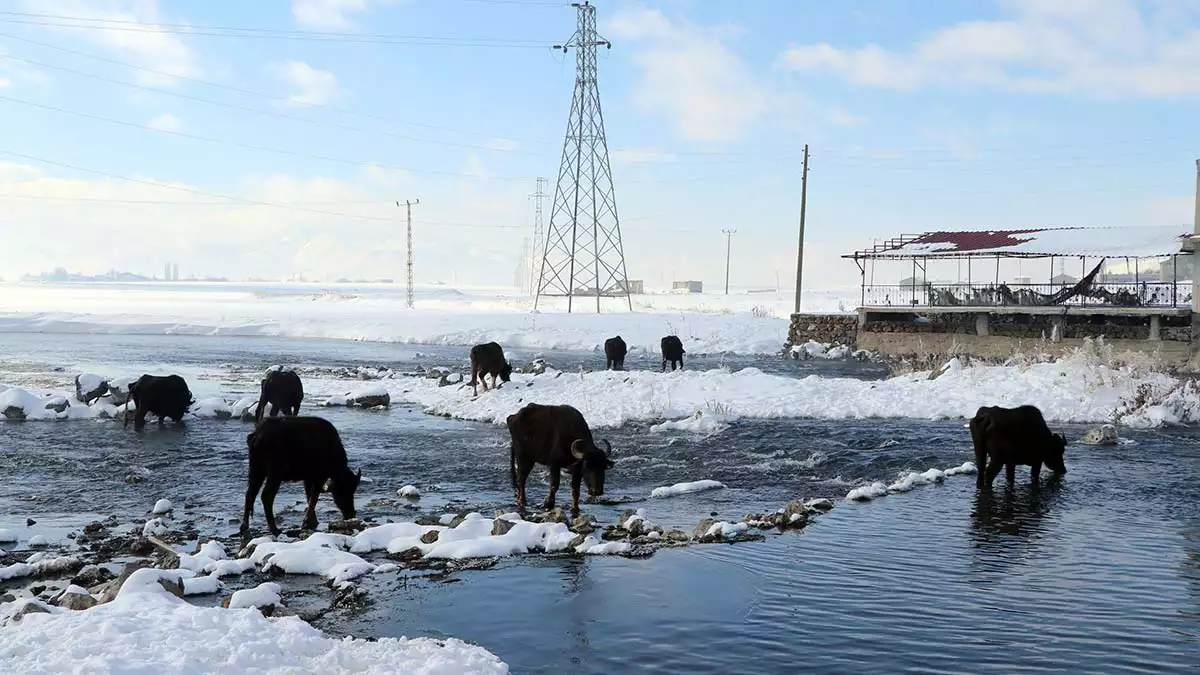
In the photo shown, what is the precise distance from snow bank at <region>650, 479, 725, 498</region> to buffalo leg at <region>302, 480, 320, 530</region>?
4248 mm

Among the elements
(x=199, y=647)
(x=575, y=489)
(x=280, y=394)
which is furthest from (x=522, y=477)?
(x=280, y=394)

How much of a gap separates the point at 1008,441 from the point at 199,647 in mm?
10691

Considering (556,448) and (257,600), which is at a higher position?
(556,448)

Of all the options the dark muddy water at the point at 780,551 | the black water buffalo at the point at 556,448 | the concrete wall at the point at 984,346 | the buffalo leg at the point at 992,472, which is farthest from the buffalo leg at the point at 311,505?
the concrete wall at the point at 984,346

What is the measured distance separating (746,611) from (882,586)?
4.65ft

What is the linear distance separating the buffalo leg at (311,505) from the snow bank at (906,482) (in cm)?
637

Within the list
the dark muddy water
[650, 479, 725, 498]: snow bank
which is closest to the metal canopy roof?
the dark muddy water

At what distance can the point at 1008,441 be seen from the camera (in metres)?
13.5

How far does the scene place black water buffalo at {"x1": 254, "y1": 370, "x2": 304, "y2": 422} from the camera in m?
20.4

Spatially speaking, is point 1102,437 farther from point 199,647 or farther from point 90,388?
point 90,388

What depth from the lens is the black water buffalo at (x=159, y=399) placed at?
1986cm

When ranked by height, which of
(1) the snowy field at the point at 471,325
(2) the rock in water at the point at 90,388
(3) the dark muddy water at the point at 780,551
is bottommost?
(3) the dark muddy water at the point at 780,551

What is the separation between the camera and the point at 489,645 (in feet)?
23.0

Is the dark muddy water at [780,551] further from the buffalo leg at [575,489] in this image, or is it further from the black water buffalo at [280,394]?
the black water buffalo at [280,394]
